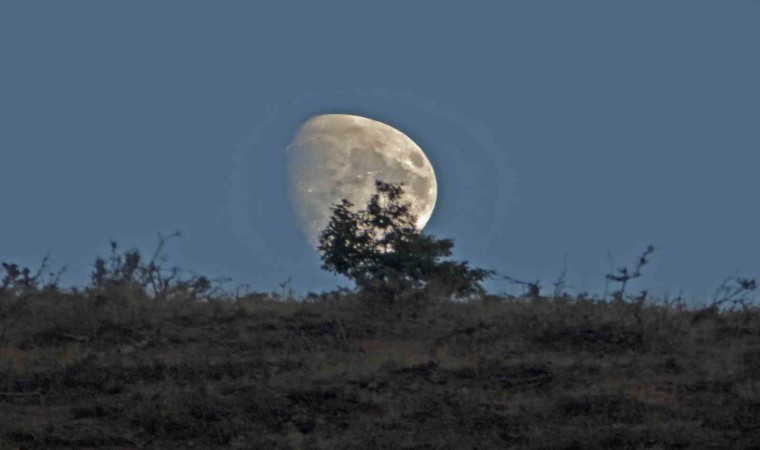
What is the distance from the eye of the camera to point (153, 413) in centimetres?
1004

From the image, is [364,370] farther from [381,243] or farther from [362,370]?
[381,243]

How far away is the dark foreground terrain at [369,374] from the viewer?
9.67 metres

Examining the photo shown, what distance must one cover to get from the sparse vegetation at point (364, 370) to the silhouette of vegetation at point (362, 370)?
0.02 metres

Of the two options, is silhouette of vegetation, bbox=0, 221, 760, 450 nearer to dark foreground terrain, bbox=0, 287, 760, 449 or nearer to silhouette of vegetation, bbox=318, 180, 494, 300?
dark foreground terrain, bbox=0, 287, 760, 449

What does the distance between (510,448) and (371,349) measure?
2.78 metres

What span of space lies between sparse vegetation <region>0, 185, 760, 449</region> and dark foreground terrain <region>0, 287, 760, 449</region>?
0.7 inches

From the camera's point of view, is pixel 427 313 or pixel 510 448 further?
pixel 427 313

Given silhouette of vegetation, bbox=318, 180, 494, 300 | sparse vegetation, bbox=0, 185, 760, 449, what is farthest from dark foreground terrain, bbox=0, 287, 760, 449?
silhouette of vegetation, bbox=318, 180, 494, 300

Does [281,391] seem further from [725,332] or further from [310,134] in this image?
[310,134]

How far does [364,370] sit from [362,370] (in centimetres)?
2

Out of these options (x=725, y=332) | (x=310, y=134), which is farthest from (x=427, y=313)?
(x=310, y=134)

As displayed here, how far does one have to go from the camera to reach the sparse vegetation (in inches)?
381

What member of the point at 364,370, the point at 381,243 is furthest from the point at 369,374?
the point at 381,243

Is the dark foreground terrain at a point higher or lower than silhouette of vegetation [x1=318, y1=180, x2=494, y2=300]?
lower
